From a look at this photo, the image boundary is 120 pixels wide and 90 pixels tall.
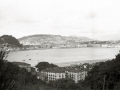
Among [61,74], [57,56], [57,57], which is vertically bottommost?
[61,74]

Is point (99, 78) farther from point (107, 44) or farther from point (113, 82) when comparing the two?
point (107, 44)

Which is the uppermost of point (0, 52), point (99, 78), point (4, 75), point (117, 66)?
point (0, 52)

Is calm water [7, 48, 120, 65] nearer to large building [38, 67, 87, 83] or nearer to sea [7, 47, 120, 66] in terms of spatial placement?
sea [7, 47, 120, 66]

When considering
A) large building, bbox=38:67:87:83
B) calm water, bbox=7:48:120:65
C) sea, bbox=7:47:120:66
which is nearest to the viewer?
large building, bbox=38:67:87:83

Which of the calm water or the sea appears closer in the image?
the sea

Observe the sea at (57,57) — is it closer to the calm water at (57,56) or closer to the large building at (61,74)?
the calm water at (57,56)

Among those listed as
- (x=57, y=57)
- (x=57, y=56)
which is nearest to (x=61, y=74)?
(x=57, y=57)

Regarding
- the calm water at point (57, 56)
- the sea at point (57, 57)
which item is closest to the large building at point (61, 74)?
the sea at point (57, 57)

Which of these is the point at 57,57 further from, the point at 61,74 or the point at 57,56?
the point at 61,74

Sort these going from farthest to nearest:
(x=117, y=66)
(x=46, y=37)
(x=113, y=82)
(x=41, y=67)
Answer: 1. (x=46, y=37)
2. (x=41, y=67)
3. (x=117, y=66)
4. (x=113, y=82)

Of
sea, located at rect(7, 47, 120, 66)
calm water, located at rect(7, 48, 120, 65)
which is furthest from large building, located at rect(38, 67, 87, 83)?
calm water, located at rect(7, 48, 120, 65)

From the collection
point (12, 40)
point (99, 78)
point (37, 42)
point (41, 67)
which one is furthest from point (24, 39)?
point (99, 78)
